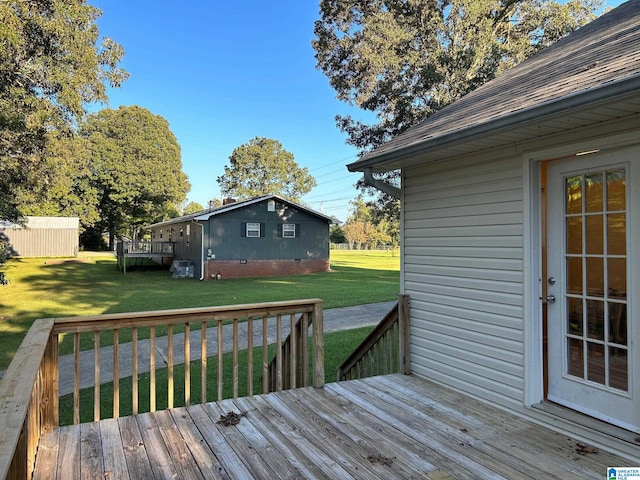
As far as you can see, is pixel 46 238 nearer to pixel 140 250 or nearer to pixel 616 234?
pixel 140 250

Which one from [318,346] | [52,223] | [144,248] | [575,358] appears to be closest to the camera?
[575,358]

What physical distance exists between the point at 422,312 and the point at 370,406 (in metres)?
1.20

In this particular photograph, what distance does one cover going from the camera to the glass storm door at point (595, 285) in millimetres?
2438

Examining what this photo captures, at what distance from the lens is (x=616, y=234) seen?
2.54m

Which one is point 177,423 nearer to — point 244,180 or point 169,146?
point 169,146

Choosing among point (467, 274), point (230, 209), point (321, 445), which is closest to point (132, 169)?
point (230, 209)

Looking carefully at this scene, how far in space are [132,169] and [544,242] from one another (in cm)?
3331

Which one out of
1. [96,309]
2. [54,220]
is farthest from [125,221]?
[96,309]

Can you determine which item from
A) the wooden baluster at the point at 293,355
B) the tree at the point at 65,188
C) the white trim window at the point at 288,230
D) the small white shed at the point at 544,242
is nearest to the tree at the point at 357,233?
the tree at the point at 65,188

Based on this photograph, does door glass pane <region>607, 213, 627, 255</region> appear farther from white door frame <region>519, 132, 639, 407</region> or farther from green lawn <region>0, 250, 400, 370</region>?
green lawn <region>0, 250, 400, 370</region>

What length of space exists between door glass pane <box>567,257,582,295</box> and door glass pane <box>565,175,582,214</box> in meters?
0.35

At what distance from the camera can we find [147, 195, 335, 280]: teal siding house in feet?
57.8

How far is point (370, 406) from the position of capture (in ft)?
10.3

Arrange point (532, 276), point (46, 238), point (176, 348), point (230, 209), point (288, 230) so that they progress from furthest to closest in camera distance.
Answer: point (46, 238), point (288, 230), point (230, 209), point (176, 348), point (532, 276)
